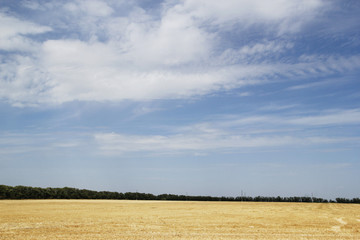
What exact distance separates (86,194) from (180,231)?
92.5m

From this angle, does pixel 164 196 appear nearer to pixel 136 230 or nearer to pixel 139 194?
pixel 139 194

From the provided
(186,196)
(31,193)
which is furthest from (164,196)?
(31,193)

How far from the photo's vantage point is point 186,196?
130625 mm

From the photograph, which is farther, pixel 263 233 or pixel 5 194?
pixel 5 194

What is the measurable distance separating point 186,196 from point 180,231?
353ft

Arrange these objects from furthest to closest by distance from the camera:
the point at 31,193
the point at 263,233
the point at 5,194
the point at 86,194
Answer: the point at 86,194
the point at 31,193
the point at 5,194
the point at 263,233

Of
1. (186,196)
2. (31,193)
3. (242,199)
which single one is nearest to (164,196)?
(186,196)

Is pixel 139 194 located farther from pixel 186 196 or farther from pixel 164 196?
pixel 186 196

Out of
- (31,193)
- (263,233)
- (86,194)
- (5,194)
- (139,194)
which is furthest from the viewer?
(139,194)

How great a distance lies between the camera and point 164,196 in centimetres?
12912

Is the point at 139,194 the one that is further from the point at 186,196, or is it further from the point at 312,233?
the point at 312,233

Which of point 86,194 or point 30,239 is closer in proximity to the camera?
point 30,239

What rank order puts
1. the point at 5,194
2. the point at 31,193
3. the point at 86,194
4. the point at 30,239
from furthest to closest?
1. the point at 86,194
2. the point at 31,193
3. the point at 5,194
4. the point at 30,239

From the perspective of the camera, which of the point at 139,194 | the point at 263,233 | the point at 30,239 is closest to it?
the point at 30,239
